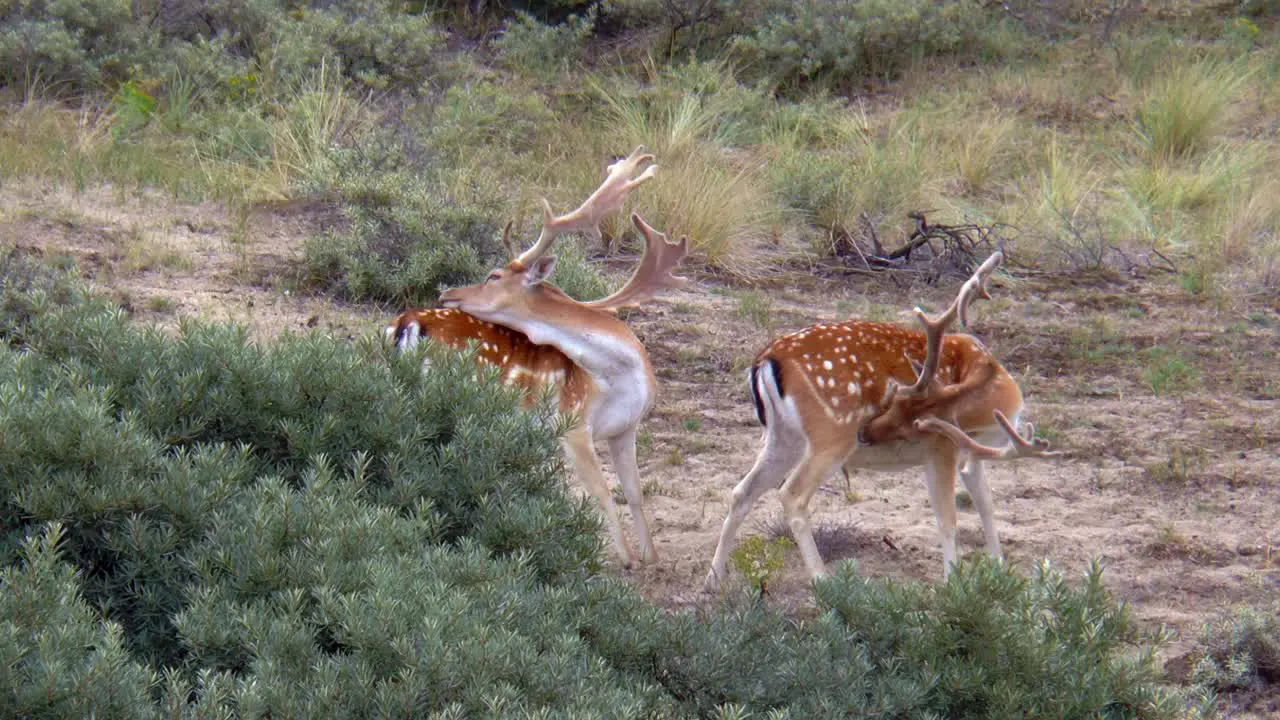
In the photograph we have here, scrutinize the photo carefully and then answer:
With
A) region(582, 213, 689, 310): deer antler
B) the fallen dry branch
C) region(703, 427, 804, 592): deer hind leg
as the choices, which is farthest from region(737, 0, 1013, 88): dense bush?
region(703, 427, 804, 592): deer hind leg

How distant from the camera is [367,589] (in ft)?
12.1

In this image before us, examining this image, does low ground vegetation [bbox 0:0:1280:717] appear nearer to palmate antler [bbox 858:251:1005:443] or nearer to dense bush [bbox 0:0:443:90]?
dense bush [bbox 0:0:443:90]

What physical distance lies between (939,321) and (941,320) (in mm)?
28

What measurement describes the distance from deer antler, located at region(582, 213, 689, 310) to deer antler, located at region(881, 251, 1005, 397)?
1186 mm

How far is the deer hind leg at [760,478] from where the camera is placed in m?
5.88

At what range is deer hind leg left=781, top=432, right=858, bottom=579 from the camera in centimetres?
575

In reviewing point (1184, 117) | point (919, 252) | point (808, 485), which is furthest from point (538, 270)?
point (1184, 117)

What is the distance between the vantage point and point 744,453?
744 centimetres

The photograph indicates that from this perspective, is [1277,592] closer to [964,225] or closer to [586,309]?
[586,309]

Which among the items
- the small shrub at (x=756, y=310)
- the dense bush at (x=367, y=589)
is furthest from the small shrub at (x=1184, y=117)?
the dense bush at (x=367, y=589)

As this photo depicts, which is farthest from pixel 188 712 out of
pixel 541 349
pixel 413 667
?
pixel 541 349

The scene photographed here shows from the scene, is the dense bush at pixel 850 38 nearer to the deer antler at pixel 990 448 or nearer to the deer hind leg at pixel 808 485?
the deer hind leg at pixel 808 485

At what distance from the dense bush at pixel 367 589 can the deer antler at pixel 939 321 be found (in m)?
1.19

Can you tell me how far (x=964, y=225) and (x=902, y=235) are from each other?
0.47 meters
